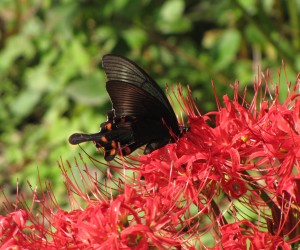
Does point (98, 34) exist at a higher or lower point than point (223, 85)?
higher

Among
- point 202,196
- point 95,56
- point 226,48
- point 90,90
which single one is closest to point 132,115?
point 202,196

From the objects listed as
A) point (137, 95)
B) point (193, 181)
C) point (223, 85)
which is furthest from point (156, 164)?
point (223, 85)

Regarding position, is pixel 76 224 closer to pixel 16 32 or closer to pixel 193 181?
pixel 193 181

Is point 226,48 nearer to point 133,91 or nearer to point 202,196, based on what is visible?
point 133,91

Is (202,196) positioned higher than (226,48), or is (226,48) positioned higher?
(226,48)

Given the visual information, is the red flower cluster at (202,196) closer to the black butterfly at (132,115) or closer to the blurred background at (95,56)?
the black butterfly at (132,115)

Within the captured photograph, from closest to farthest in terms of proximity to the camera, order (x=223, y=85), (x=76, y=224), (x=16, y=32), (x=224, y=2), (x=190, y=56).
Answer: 1. (x=76, y=224)
2. (x=223, y=85)
3. (x=190, y=56)
4. (x=224, y=2)
5. (x=16, y=32)
